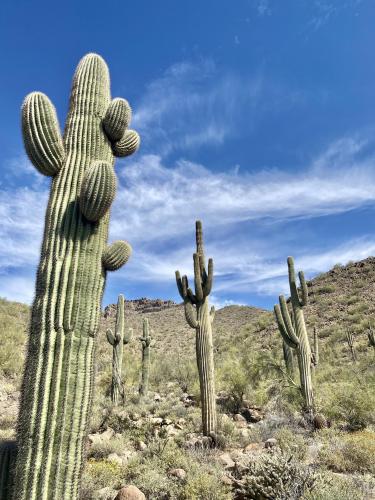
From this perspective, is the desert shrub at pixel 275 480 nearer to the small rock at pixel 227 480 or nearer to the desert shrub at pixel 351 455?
the small rock at pixel 227 480

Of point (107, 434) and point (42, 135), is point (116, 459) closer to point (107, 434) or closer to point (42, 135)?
point (107, 434)

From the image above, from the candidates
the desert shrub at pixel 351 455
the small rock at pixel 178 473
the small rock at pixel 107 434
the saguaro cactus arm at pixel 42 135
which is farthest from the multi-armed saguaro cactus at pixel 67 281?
the small rock at pixel 107 434

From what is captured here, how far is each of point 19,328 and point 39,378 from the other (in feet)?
65.3

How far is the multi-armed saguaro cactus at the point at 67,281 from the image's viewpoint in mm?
3588

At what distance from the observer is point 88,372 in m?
3.95

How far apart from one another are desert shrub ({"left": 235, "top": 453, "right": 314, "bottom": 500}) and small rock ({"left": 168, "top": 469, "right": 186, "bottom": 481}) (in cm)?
97

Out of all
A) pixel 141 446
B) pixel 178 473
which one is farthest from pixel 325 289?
pixel 178 473

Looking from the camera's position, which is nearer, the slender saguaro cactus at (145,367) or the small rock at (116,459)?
the small rock at (116,459)

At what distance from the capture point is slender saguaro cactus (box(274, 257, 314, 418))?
982cm

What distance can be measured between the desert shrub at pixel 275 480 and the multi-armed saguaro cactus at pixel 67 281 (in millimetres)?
2392

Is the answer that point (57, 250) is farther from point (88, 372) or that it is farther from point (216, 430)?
point (216, 430)

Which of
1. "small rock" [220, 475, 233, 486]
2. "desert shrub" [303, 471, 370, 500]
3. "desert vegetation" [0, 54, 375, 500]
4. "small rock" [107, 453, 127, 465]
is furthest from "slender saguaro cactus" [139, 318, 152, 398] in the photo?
"desert shrub" [303, 471, 370, 500]

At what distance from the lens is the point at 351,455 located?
20.4ft

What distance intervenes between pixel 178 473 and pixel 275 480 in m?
1.71
